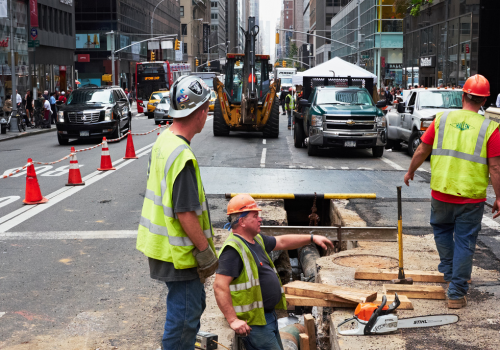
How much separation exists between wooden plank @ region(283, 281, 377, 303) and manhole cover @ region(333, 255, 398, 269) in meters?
1.27

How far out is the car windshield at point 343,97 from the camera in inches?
771

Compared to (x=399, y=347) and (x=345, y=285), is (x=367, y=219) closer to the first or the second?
(x=345, y=285)

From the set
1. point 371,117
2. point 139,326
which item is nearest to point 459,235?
point 139,326

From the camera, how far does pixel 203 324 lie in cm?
521

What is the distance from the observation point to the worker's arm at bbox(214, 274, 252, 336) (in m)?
3.79

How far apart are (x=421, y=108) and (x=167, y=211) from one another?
16.3 metres

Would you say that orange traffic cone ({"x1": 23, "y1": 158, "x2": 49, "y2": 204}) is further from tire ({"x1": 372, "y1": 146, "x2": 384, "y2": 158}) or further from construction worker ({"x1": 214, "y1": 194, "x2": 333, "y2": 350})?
tire ({"x1": 372, "y1": 146, "x2": 384, "y2": 158})

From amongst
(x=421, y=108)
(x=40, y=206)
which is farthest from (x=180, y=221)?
(x=421, y=108)

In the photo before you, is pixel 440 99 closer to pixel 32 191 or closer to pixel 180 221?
pixel 32 191

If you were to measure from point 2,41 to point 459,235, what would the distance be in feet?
124

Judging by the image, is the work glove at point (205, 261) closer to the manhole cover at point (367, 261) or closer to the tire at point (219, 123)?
the manhole cover at point (367, 261)

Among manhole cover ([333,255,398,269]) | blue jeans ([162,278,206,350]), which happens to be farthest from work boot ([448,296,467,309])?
blue jeans ([162,278,206,350])

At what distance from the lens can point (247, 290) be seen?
3.93 meters

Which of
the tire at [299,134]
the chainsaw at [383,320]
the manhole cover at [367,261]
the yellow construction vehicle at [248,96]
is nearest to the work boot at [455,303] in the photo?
the chainsaw at [383,320]
